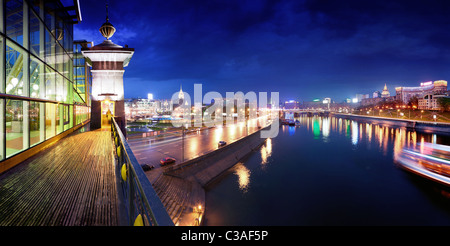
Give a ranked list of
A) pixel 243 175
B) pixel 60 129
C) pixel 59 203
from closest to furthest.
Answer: pixel 59 203, pixel 60 129, pixel 243 175

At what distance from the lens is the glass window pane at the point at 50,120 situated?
9.55m

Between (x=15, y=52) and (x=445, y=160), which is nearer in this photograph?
(x=15, y=52)

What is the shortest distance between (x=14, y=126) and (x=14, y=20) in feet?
12.8

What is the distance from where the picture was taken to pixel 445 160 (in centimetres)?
2183

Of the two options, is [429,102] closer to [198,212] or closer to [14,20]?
[198,212]

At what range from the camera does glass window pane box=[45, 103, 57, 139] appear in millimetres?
9547

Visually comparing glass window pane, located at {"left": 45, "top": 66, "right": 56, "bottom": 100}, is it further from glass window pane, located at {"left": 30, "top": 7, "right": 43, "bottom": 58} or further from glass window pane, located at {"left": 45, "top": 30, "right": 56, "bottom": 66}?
glass window pane, located at {"left": 30, "top": 7, "right": 43, "bottom": 58}

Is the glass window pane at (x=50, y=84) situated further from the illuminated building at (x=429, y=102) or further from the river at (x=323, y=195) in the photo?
the illuminated building at (x=429, y=102)

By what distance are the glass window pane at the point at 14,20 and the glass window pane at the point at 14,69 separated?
35 cm
